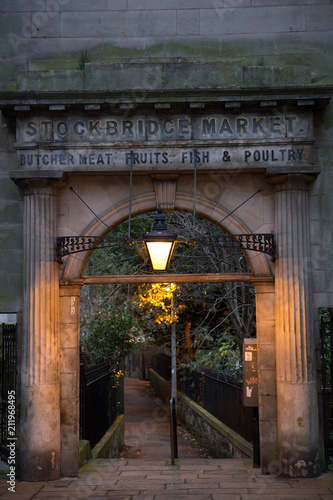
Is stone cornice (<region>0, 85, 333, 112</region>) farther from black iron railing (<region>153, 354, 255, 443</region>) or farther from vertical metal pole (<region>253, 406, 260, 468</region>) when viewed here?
black iron railing (<region>153, 354, 255, 443</region>)

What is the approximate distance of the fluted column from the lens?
8969mm

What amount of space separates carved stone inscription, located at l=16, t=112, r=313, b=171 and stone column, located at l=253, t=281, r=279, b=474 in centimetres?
189

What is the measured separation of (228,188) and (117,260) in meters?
8.83

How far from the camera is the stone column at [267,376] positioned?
9.18 metres

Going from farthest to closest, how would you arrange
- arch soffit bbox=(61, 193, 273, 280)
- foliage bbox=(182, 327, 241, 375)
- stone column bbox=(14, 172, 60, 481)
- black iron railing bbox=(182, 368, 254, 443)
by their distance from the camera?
1. foliage bbox=(182, 327, 241, 375)
2. black iron railing bbox=(182, 368, 254, 443)
3. arch soffit bbox=(61, 193, 273, 280)
4. stone column bbox=(14, 172, 60, 481)

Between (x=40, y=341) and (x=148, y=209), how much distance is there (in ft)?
8.06

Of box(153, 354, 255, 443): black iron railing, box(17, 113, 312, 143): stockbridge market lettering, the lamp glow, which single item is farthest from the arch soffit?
box(153, 354, 255, 443): black iron railing

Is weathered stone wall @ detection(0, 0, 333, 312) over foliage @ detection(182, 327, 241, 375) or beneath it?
over

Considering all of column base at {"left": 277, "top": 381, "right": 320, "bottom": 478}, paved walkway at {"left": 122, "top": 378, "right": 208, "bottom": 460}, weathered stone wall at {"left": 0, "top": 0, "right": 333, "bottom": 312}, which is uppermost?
weathered stone wall at {"left": 0, "top": 0, "right": 333, "bottom": 312}

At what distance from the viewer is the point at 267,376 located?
9352 millimetres

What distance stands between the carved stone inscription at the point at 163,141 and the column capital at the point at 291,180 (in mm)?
195

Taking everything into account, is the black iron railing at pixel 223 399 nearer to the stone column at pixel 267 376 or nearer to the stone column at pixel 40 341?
the stone column at pixel 267 376

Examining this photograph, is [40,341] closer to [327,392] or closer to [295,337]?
[295,337]

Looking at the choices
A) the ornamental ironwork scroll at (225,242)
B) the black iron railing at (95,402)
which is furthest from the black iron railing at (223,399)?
the ornamental ironwork scroll at (225,242)
